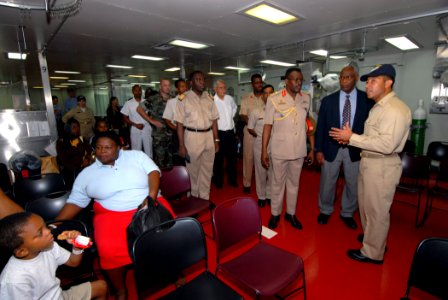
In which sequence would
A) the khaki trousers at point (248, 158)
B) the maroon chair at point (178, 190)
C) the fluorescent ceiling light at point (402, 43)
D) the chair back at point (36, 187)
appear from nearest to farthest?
the chair back at point (36, 187) < the maroon chair at point (178, 190) < the khaki trousers at point (248, 158) < the fluorescent ceiling light at point (402, 43)

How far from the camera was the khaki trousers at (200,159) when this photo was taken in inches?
126

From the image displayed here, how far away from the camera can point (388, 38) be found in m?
4.60

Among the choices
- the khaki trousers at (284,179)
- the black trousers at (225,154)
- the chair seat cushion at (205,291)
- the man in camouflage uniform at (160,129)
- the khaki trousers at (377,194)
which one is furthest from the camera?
the black trousers at (225,154)

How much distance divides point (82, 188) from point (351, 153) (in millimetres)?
2523

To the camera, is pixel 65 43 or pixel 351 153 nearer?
pixel 351 153

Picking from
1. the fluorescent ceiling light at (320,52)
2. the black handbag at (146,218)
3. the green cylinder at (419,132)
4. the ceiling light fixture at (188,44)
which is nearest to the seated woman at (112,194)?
the black handbag at (146,218)

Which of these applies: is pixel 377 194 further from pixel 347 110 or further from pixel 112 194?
pixel 112 194

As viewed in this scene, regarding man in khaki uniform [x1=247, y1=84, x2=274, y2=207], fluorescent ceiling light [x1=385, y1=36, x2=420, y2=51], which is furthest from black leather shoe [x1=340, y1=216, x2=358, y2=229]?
fluorescent ceiling light [x1=385, y1=36, x2=420, y2=51]

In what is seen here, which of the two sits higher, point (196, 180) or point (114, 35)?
point (114, 35)

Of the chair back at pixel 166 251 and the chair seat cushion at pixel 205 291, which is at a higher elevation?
the chair back at pixel 166 251

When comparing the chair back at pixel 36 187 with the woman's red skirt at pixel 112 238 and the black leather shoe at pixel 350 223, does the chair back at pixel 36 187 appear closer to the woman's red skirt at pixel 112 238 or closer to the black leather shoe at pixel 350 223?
the woman's red skirt at pixel 112 238

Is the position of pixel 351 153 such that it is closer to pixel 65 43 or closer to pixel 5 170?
pixel 5 170

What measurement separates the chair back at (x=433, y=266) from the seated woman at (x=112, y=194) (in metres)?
1.73

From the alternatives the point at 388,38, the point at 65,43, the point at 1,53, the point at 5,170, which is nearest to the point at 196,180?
the point at 5,170
